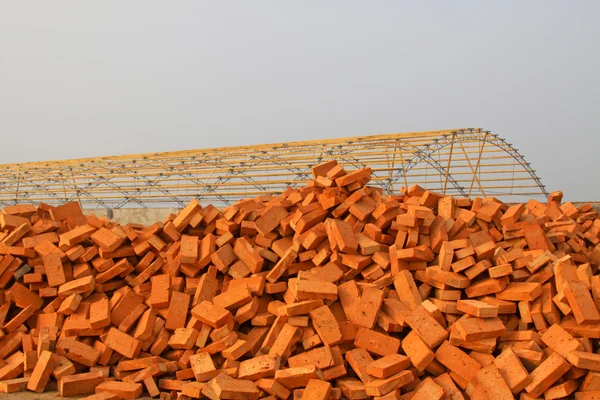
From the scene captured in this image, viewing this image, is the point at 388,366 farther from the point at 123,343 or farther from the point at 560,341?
the point at 123,343

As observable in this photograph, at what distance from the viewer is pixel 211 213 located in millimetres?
8469

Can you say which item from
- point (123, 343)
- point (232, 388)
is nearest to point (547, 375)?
point (232, 388)

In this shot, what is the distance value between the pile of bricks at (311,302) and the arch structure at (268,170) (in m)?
7.94

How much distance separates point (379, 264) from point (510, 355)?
198cm

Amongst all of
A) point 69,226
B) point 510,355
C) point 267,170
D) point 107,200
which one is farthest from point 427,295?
point 107,200

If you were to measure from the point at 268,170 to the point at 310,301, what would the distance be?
11.4 meters

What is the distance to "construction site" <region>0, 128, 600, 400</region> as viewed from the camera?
593 cm

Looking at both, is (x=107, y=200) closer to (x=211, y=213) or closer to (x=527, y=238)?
(x=211, y=213)

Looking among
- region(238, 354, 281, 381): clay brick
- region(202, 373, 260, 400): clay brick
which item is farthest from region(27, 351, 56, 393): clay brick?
region(238, 354, 281, 381): clay brick

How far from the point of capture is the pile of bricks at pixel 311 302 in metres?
5.93

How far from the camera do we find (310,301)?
21.5 feet

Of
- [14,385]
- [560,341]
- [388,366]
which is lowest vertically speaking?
[14,385]

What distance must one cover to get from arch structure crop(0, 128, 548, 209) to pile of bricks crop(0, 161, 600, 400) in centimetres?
794

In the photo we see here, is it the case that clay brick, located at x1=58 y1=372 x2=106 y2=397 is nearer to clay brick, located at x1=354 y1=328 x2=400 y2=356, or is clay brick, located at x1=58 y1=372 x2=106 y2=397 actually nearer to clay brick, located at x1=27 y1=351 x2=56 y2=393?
clay brick, located at x1=27 y1=351 x2=56 y2=393
